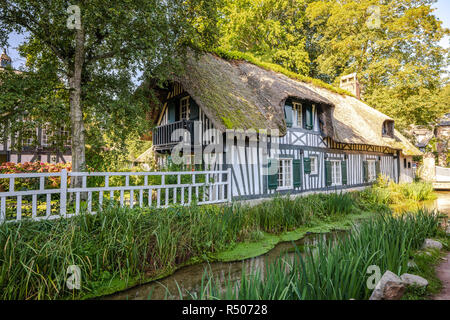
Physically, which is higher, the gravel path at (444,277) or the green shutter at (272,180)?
the green shutter at (272,180)

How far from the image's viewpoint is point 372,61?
18.8 metres

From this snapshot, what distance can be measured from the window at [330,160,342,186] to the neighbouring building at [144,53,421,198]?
0.14 ft

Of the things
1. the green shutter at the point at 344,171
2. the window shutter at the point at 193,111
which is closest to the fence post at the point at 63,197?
the window shutter at the point at 193,111

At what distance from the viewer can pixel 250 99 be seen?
361 inches

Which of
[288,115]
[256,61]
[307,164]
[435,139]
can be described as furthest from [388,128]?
[435,139]

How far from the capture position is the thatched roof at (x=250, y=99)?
25.3ft

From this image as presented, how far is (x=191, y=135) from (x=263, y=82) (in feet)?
13.0

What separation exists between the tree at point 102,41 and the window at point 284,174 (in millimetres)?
5116

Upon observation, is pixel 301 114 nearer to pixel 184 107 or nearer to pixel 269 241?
pixel 184 107

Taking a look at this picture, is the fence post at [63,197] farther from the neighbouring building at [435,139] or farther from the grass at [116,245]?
the neighbouring building at [435,139]

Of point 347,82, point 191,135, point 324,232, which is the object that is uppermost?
point 347,82

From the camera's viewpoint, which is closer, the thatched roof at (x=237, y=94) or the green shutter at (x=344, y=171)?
the thatched roof at (x=237, y=94)

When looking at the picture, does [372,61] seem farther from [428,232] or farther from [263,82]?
[428,232]
